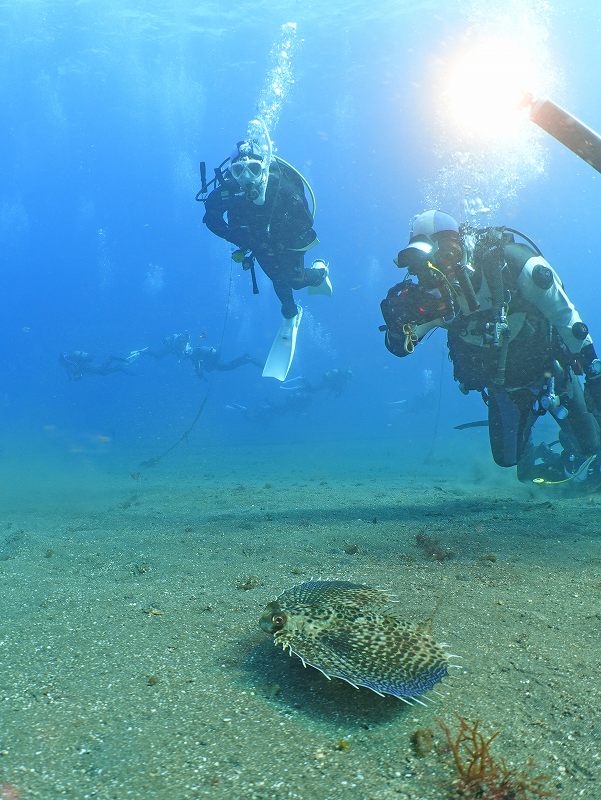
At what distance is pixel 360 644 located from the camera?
250 cm

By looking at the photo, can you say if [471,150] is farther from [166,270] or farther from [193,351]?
[166,270]

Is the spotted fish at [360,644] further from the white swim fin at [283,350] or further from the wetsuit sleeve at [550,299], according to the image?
the white swim fin at [283,350]

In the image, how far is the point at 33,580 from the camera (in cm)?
459

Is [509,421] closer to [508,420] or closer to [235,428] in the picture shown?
[508,420]

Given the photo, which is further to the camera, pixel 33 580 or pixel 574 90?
pixel 574 90

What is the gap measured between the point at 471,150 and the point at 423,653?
66.1m

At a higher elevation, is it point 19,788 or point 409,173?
point 409,173

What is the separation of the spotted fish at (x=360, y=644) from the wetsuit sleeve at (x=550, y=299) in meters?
4.88

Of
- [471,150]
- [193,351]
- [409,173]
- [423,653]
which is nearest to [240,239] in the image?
[423,653]

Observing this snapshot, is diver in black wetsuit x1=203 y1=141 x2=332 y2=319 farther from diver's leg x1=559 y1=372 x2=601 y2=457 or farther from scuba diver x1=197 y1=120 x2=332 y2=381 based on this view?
diver's leg x1=559 y1=372 x2=601 y2=457

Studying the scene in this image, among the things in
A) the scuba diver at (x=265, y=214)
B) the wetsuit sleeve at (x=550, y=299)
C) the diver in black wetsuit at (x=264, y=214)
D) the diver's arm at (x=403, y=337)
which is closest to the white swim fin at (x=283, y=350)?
the scuba diver at (x=265, y=214)

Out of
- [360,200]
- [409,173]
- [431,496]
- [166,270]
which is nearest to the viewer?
[431,496]

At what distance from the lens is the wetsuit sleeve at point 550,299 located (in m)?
6.12

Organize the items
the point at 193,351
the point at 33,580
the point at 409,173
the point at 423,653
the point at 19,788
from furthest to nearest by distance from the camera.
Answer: the point at 409,173, the point at 193,351, the point at 33,580, the point at 423,653, the point at 19,788
